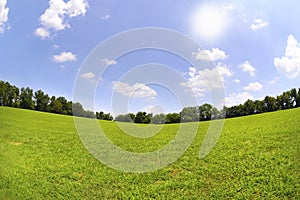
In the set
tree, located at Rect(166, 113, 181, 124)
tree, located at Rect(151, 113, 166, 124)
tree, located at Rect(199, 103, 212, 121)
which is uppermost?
tree, located at Rect(199, 103, 212, 121)

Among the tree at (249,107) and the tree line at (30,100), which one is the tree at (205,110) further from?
the tree line at (30,100)

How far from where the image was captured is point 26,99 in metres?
77.4

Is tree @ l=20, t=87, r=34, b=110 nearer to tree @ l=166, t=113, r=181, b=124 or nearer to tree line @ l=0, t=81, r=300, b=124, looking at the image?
tree line @ l=0, t=81, r=300, b=124

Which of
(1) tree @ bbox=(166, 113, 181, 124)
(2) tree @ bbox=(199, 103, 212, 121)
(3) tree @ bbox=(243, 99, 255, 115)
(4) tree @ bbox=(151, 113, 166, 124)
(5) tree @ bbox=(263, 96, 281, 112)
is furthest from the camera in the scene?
(5) tree @ bbox=(263, 96, 281, 112)

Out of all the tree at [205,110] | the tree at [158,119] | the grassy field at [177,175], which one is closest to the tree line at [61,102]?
the tree at [205,110]

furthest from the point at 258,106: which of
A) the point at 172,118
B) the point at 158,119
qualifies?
the point at 158,119

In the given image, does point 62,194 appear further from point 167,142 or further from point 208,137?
point 208,137

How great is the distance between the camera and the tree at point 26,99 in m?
77.0

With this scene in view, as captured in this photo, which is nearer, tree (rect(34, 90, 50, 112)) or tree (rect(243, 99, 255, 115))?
tree (rect(243, 99, 255, 115))

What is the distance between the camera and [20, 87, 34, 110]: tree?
77000mm

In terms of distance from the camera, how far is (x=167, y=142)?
2188 cm

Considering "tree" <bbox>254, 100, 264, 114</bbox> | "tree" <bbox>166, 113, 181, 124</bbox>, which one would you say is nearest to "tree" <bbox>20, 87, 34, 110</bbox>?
"tree" <bbox>166, 113, 181, 124</bbox>

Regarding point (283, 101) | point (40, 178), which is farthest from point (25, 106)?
point (40, 178)

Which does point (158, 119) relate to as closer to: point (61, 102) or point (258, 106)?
point (258, 106)
